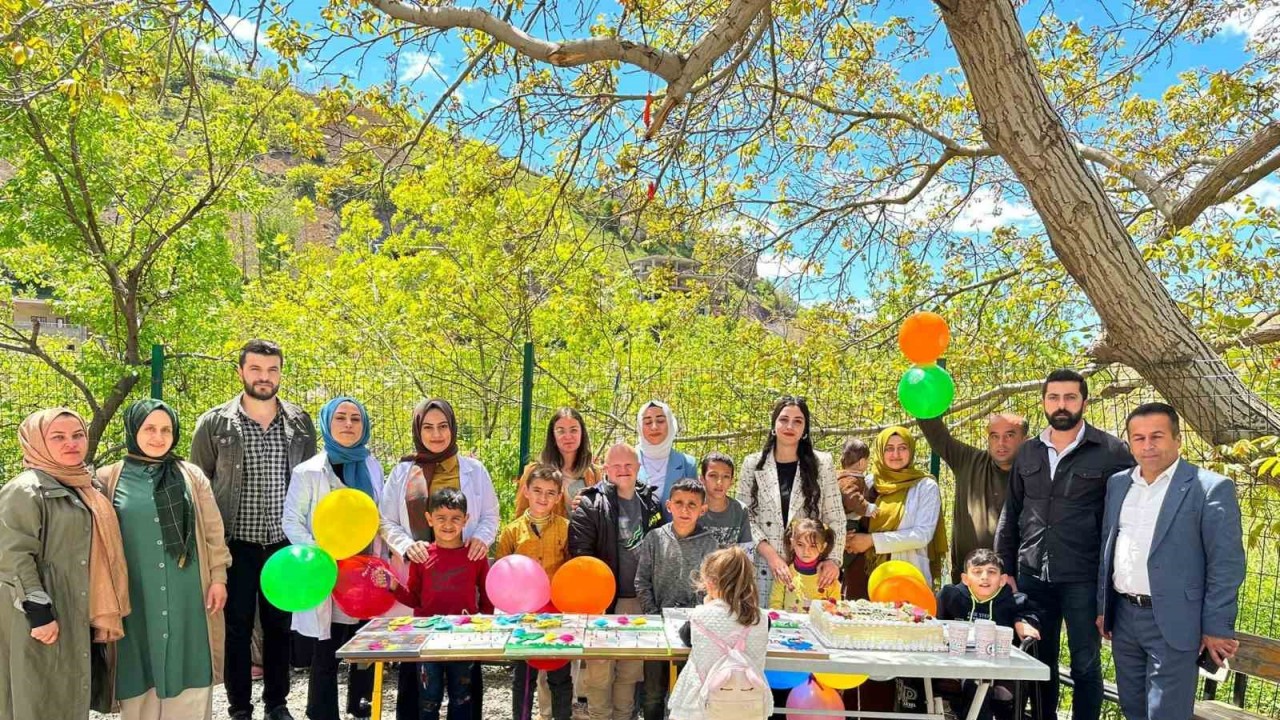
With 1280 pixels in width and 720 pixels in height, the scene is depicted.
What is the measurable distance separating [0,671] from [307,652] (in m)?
1.21

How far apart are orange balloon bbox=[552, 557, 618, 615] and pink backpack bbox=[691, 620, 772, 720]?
0.83 metres

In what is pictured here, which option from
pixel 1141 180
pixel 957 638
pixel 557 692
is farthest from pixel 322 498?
pixel 1141 180

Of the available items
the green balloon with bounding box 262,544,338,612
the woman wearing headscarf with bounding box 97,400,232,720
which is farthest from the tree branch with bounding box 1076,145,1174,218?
the woman wearing headscarf with bounding box 97,400,232,720

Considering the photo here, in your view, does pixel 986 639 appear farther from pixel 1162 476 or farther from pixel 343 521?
pixel 343 521

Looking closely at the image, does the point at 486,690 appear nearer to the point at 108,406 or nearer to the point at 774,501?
the point at 774,501

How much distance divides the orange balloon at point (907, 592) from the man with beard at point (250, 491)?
2.93m

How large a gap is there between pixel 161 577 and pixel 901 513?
3.56 metres

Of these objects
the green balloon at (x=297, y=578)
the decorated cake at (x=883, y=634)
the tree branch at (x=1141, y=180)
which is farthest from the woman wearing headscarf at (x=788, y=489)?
the tree branch at (x=1141, y=180)

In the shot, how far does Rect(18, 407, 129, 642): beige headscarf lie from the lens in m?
3.44

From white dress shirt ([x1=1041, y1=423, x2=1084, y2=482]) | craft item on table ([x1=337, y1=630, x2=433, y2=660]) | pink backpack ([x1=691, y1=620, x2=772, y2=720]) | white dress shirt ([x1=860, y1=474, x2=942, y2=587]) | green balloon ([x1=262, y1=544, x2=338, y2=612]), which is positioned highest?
white dress shirt ([x1=1041, y1=423, x2=1084, y2=482])

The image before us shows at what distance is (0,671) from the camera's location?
3350 millimetres

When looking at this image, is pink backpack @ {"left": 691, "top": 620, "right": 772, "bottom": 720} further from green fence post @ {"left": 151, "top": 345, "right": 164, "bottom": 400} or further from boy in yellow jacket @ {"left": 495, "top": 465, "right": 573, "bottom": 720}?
green fence post @ {"left": 151, "top": 345, "right": 164, "bottom": 400}

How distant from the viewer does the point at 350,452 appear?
13.6ft

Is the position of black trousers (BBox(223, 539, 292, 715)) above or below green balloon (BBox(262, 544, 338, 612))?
below
